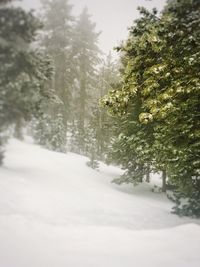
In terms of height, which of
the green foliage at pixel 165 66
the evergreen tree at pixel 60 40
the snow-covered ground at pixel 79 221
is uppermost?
the evergreen tree at pixel 60 40

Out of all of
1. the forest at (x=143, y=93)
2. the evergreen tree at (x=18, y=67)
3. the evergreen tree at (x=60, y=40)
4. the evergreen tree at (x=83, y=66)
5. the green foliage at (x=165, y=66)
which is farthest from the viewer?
the evergreen tree at (x=83, y=66)

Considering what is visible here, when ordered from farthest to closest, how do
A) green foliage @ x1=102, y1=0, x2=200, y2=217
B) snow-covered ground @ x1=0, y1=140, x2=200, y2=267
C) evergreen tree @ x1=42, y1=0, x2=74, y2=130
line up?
evergreen tree @ x1=42, y1=0, x2=74, y2=130, green foliage @ x1=102, y1=0, x2=200, y2=217, snow-covered ground @ x1=0, y1=140, x2=200, y2=267

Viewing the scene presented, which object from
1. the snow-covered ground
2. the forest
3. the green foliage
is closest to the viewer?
the snow-covered ground

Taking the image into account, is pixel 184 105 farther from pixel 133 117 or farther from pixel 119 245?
pixel 133 117

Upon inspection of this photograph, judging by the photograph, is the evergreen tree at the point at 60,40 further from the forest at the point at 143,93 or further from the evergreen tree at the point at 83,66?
the evergreen tree at the point at 83,66

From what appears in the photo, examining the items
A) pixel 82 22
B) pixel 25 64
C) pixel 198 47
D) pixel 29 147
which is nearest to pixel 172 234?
pixel 198 47

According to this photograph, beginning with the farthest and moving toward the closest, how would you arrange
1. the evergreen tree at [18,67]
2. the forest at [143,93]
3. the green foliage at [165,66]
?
the evergreen tree at [18,67]
the forest at [143,93]
the green foliage at [165,66]

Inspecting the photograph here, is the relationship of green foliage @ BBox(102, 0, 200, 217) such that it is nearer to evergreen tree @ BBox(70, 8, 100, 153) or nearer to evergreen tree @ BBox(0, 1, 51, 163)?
evergreen tree @ BBox(0, 1, 51, 163)

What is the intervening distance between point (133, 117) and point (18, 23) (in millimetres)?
7395

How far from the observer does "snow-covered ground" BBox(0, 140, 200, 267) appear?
815cm

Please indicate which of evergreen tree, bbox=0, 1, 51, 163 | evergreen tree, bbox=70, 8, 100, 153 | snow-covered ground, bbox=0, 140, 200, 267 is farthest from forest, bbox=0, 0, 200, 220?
evergreen tree, bbox=70, 8, 100, 153

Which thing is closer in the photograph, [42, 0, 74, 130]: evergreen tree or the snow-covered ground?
the snow-covered ground

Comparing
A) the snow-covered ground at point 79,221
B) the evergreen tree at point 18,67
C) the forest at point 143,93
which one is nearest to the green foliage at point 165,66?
the forest at point 143,93

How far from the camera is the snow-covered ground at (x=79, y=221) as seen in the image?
26.7 feet
